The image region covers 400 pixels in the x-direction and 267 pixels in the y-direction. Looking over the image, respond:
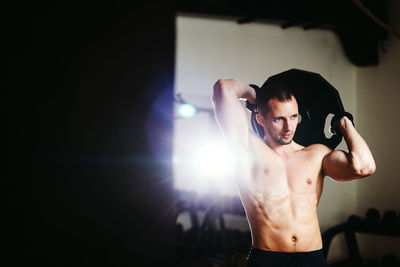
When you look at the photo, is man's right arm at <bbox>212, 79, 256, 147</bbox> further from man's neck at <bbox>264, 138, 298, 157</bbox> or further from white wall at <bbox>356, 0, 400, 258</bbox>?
white wall at <bbox>356, 0, 400, 258</bbox>

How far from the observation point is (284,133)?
3.68 ft

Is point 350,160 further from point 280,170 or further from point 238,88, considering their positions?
point 238,88

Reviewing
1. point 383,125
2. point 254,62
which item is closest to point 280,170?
point 383,125

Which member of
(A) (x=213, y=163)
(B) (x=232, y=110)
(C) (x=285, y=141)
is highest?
(B) (x=232, y=110)

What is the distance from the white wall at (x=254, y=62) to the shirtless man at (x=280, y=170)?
6.90 ft

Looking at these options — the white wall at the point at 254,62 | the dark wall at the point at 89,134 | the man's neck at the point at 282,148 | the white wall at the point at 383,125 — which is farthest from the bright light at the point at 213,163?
the dark wall at the point at 89,134

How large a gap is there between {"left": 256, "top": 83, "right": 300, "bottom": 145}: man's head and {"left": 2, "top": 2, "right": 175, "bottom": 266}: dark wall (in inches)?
21.6

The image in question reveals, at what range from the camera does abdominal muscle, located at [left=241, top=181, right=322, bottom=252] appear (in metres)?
1.07

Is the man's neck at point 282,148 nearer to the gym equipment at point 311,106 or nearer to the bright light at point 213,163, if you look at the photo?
the gym equipment at point 311,106

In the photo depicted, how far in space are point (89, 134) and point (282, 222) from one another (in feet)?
2.34

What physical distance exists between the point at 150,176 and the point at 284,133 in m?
0.62

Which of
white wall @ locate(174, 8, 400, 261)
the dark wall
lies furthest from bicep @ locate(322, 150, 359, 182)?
white wall @ locate(174, 8, 400, 261)

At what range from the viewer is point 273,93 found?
1.13 metres

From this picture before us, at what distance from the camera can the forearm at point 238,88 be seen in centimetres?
115
